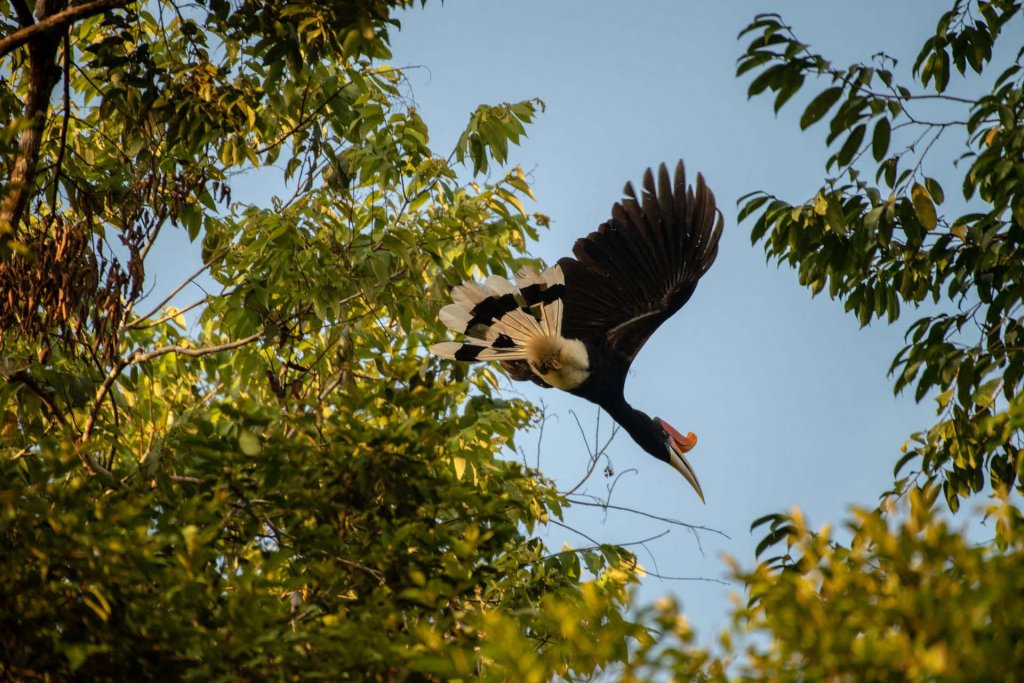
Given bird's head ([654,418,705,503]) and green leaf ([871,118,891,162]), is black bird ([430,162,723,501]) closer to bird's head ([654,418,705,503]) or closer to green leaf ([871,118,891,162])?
bird's head ([654,418,705,503])

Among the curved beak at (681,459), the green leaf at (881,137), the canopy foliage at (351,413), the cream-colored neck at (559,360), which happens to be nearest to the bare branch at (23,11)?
the canopy foliage at (351,413)

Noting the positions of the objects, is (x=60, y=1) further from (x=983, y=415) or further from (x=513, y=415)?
(x=983, y=415)

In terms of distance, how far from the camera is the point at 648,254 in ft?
14.9

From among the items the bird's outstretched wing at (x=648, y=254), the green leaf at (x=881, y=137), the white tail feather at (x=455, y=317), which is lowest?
the green leaf at (x=881, y=137)

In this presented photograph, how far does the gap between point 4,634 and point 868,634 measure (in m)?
1.50

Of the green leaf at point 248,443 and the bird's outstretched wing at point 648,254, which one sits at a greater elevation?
the bird's outstretched wing at point 648,254

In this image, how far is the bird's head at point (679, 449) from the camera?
4.88 meters

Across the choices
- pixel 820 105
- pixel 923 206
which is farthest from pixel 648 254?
pixel 820 105

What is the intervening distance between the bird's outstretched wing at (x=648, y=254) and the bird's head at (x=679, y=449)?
1.91ft

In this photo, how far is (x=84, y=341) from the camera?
3363 millimetres

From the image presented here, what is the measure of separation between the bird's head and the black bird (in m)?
0.30

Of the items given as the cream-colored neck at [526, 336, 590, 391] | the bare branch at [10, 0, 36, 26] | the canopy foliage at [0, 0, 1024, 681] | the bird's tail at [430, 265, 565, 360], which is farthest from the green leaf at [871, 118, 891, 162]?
the bare branch at [10, 0, 36, 26]

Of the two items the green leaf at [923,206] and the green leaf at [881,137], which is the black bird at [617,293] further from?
the green leaf at [881,137]

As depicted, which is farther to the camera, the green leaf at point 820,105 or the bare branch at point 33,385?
the bare branch at point 33,385
